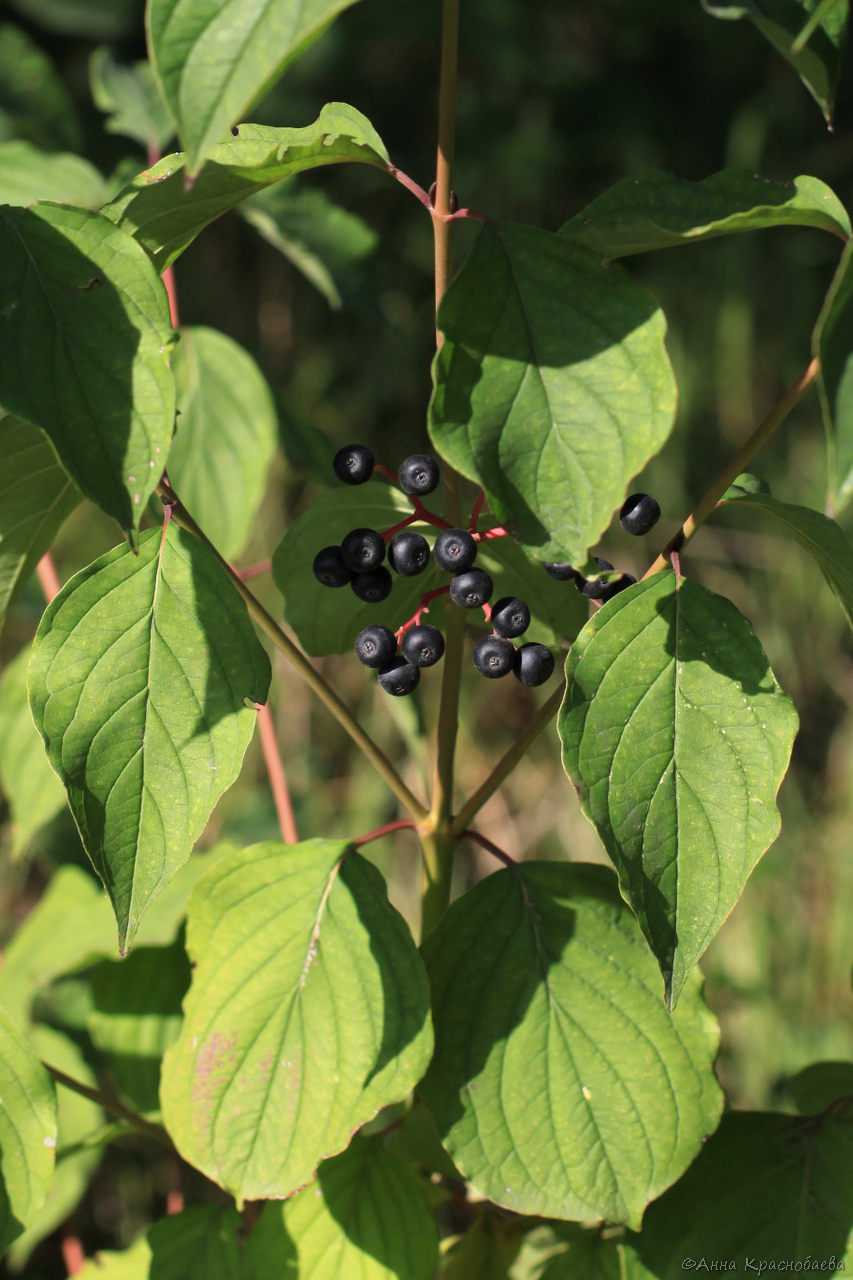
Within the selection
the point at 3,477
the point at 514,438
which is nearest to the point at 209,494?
the point at 3,477

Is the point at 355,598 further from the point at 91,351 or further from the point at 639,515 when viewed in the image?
the point at 91,351

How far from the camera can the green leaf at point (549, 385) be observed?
0.81m

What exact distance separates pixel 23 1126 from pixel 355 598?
2.13 ft

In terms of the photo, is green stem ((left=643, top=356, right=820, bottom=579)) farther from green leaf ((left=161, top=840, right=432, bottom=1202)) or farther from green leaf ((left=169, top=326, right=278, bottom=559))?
green leaf ((left=169, top=326, right=278, bottom=559))

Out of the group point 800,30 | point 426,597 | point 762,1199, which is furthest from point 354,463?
point 762,1199

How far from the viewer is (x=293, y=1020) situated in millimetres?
1059

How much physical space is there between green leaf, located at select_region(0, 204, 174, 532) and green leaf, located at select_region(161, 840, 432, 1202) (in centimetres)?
49

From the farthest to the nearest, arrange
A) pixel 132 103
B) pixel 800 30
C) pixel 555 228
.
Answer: pixel 555 228
pixel 132 103
pixel 800 30

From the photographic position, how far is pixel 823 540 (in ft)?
3.01

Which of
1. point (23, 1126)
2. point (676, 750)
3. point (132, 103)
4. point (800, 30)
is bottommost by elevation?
point (23, 1126)

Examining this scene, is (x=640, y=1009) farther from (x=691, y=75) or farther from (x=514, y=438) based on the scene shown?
(x=691, y=75)

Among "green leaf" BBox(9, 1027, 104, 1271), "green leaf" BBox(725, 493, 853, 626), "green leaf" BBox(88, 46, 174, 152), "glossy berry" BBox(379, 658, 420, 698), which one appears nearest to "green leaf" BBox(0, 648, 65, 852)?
"green leaf" BBox(9, 1027, 104, 1271)

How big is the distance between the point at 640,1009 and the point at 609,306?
0.67 m

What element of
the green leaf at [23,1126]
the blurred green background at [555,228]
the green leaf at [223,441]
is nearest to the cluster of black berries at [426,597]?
the green leaf at [23,1126]
